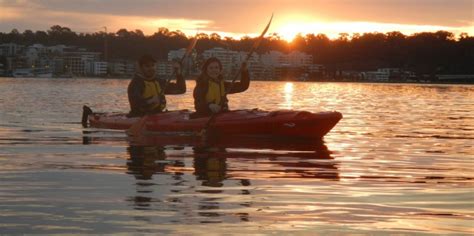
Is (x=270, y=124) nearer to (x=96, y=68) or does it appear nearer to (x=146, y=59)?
(x=146, y=59)

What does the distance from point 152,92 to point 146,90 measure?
16 cm

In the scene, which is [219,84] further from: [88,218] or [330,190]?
[88,218]

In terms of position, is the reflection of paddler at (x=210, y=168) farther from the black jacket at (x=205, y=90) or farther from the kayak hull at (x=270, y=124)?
the black jacket at (x=205, y=90)

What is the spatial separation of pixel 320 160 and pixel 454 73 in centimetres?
14628

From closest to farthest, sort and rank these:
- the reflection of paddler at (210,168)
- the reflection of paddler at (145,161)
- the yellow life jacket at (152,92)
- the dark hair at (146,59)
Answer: the reflection of paddler at (210,168) → the reflection of paddler at (145,161) → the dark hair at (146,59) → the yellow life jacket at (152,92)

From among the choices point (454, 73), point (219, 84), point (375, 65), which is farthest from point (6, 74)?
point (219, 84)

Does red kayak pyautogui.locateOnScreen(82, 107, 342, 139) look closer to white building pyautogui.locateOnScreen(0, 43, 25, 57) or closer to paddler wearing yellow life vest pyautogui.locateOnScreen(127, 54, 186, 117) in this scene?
paddler wearing yellow life vest pyautogui.locateOnScreen(127, 54, 186, 117)

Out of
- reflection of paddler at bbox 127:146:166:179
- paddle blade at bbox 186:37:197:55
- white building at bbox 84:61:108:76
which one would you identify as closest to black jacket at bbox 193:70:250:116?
reflection of paddler at bbox 127:146:166:179

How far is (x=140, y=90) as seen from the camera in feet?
65.0

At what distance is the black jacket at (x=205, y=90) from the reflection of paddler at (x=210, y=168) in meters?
3.14

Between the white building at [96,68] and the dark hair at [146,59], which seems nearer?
the dark hair at [146,59]

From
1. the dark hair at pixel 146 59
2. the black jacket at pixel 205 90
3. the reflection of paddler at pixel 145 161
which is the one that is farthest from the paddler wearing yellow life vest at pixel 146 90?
the reflection of paddler at pixel 145 161

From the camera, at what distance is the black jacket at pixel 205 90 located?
60.3 ft

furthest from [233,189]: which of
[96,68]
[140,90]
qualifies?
[96,68]
